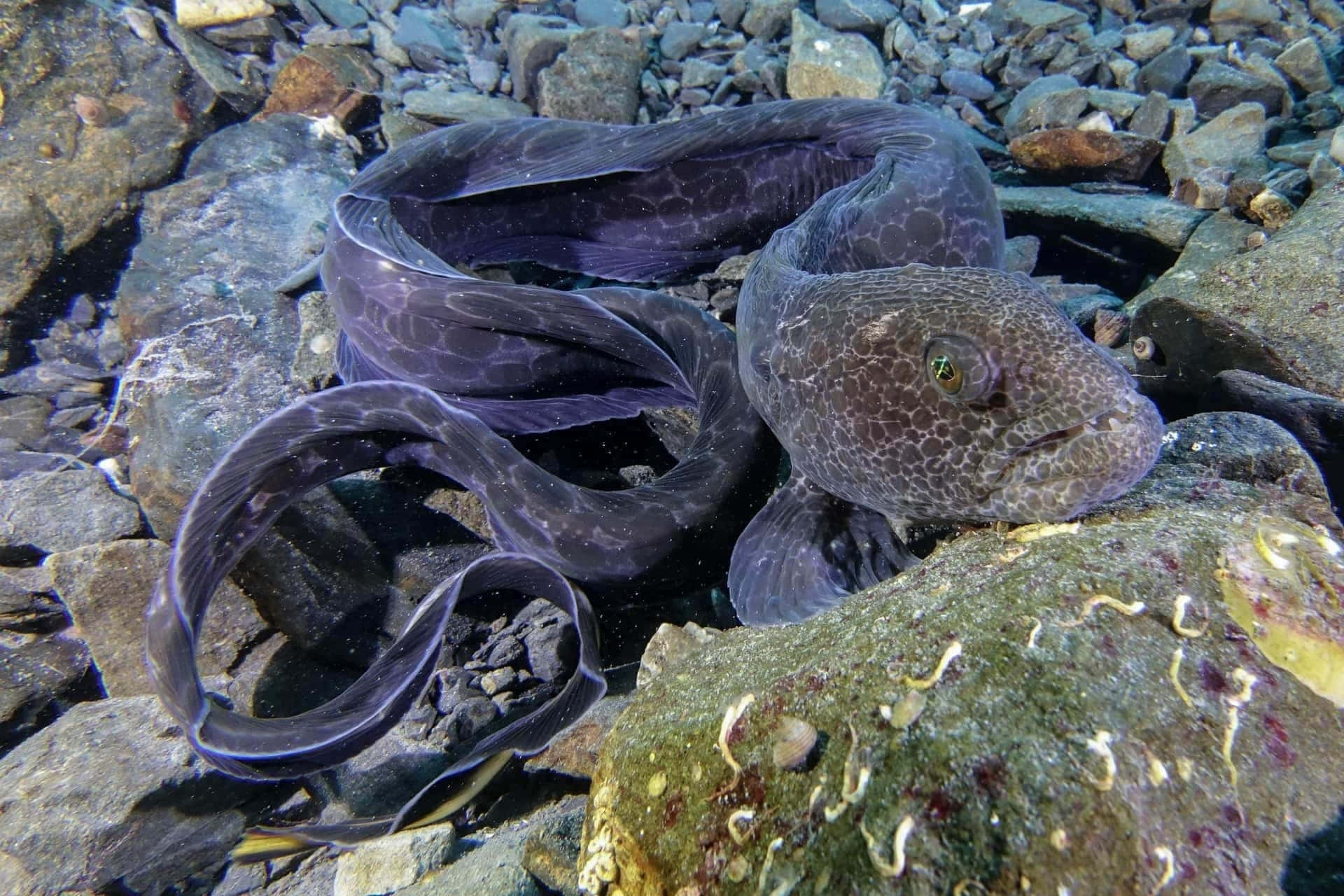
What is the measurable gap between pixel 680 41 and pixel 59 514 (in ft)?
21.4

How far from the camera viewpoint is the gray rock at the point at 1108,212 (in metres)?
4.36

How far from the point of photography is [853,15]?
6.64 m

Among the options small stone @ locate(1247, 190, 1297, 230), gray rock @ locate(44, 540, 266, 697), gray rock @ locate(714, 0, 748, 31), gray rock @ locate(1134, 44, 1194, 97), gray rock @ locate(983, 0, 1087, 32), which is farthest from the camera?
gray rock @ locate(714, 0, 748, 31)

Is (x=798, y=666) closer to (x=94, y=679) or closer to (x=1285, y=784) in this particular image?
(x=1285, y=784)

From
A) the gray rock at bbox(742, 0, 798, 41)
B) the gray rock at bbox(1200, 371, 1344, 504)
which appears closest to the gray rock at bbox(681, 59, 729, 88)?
the gray rock at bbox(742, 0, 798, 41)

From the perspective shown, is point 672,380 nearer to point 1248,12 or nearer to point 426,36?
point 426,36

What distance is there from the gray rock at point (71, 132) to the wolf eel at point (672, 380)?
2.65 m

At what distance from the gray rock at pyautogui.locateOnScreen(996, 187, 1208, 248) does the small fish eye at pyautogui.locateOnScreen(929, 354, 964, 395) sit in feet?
10.5

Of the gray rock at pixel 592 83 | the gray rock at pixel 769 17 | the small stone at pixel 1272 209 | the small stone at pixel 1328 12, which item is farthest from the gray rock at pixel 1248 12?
the gray rock at pixel 592 83

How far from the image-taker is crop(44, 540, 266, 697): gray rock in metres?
3.32

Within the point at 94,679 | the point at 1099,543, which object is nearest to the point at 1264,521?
the point at 1099,543

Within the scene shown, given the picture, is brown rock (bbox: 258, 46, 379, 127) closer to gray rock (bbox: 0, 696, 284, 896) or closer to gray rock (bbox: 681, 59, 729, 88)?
gray rock (bbox: 681, 59, 729, 88)

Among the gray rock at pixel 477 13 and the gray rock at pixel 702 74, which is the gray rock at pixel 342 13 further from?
the gray rock at pixel 702 74

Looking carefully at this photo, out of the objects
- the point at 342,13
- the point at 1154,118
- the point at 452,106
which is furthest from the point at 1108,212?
the point at 342,13
